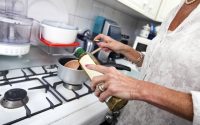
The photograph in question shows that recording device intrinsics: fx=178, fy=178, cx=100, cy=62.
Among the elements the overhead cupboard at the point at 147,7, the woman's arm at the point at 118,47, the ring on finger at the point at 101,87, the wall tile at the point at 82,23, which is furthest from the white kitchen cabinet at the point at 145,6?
the ring on finger at the point at 101,87

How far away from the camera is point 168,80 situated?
56 centimetres

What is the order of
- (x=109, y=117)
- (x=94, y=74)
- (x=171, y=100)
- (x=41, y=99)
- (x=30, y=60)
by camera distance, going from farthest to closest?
1. (x=30, y=60)
2. (x=109, y=117)
3. (x=41, y=99)
4. (x=94, y=74)
5. (x=171, y=100)

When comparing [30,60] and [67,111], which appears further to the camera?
[30,60]

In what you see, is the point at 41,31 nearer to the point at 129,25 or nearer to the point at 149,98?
the point at 149,98

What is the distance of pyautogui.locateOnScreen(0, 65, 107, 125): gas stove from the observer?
532 mm

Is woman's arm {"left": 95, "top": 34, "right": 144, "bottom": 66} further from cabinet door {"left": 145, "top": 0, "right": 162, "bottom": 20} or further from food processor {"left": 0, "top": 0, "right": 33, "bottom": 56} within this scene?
cabinet door {"left": 145, "top": 0, "right": 162, "bottom": 20}

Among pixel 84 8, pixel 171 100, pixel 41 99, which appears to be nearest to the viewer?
pixel 171 100

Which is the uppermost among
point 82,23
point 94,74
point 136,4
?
point 136,4

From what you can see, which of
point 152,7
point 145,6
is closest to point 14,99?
point 145,6

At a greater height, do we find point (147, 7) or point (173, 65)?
point (147, 7)

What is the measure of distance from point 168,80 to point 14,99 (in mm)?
484

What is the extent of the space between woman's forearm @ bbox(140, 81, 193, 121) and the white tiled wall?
0.73 meters

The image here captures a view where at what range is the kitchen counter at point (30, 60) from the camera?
0.77m

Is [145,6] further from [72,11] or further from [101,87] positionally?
[101,87]
